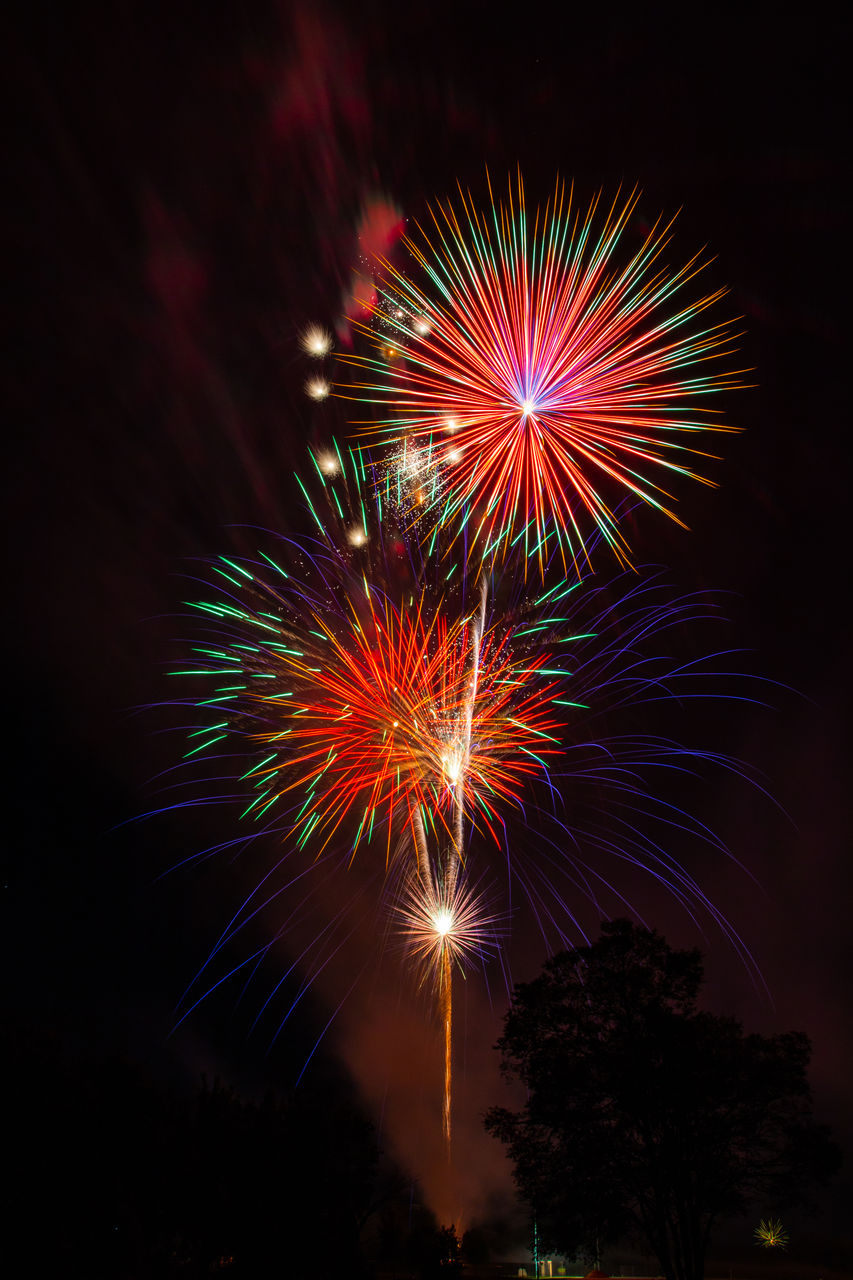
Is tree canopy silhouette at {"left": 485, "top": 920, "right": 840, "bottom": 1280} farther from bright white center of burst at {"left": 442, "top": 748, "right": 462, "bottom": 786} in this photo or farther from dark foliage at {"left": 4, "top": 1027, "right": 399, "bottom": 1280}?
dark foliage at {"left": 4, "top": 1027, "right": 399, "bottom": 1280}

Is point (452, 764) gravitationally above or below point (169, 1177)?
above

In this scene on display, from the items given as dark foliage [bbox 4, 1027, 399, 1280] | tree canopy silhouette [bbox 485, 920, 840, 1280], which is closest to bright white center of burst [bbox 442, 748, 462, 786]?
tree canopy silhouette [bbox 485, 920, 840, 1280]

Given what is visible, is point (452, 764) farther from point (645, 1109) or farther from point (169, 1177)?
point (169, 1177)

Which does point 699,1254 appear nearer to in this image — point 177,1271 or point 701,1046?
point 701,1046

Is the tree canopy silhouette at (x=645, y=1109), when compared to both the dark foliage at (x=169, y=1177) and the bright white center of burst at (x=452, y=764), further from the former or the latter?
the dark foliage at (x=169, y=1177)

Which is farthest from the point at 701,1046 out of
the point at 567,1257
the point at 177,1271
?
the point at 177,1271

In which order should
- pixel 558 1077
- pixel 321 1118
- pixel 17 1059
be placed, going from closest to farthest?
pixel 558 1077 < pixel 17 1059 < pixel 321 1118

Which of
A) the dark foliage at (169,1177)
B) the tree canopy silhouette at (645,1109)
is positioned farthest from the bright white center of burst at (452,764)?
the dark foliage at (169,1177)

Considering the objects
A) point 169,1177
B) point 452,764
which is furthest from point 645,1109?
point 169,1177
